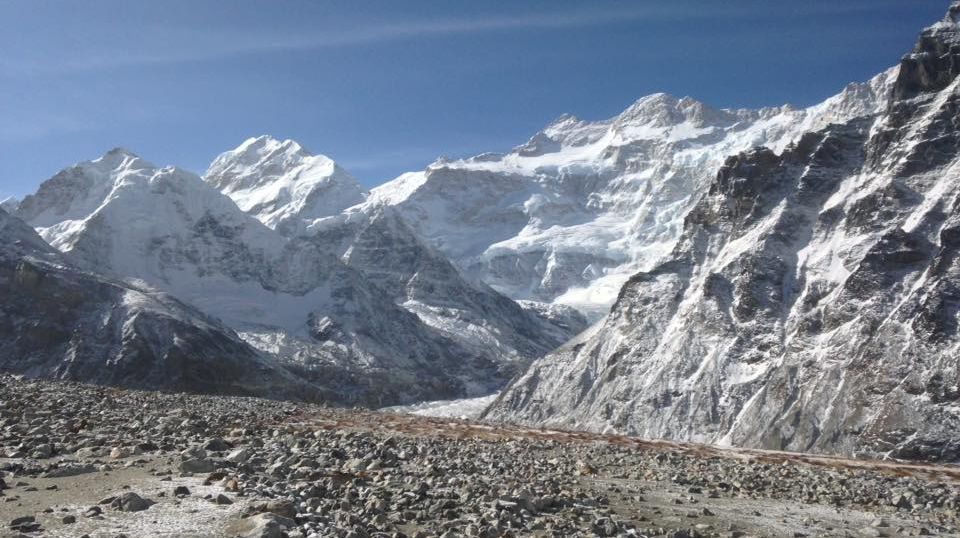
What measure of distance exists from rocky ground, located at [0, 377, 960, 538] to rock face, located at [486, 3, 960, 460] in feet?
193

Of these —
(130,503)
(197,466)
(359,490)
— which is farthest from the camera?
(197,466)

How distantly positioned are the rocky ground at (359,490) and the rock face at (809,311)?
193 feet

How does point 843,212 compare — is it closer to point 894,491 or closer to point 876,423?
point 876,423

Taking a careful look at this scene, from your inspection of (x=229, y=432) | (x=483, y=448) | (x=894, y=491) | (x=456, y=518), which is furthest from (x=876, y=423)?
(x=456, y=518)

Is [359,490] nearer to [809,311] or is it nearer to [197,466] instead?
[197,466]

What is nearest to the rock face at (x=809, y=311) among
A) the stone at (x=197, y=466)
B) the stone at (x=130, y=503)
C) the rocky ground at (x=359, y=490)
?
the rocky ground at (x=359, y=490)

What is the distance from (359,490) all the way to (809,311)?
11199 cm

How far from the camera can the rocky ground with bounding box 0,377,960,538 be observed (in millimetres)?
19719

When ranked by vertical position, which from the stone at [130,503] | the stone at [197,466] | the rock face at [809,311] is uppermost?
the rock face at [809,311]

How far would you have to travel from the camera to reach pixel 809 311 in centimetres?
12375

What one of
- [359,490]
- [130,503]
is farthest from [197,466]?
[130,503]

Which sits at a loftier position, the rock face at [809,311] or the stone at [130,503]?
the rock face at [809,311]

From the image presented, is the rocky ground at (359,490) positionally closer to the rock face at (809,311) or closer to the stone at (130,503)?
the stone at (130,503)

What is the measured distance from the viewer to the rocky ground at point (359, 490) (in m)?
19.7
